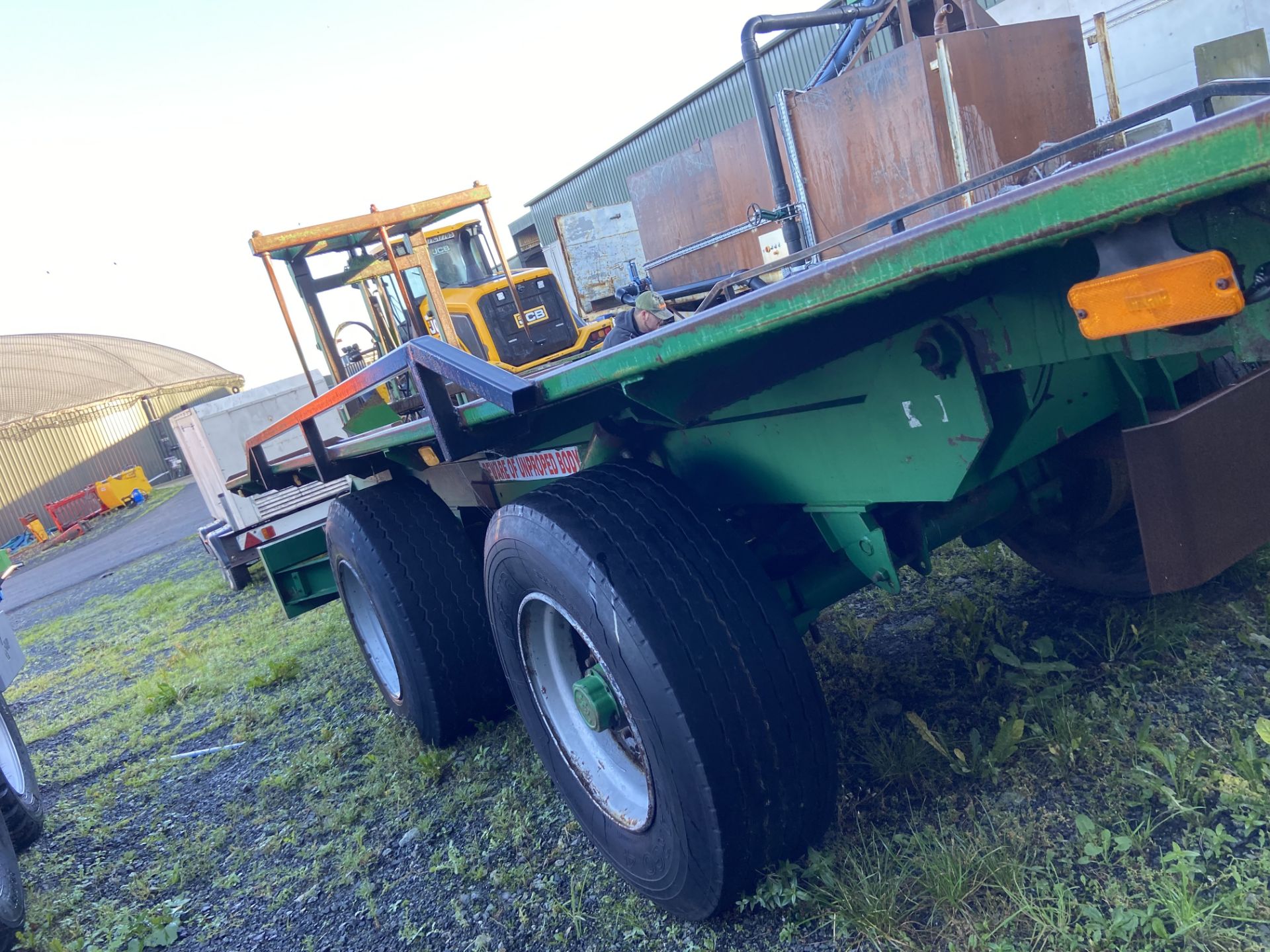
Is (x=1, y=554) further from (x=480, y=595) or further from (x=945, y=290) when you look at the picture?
(x=945, y=290)

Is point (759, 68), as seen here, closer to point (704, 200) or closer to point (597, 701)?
point (704, 200)

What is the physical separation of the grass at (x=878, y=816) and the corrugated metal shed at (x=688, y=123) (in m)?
8.62

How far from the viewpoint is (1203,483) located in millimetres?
1474

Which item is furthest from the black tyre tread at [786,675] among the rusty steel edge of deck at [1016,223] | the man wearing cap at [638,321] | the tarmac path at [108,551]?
the tarmac path at [108,551]

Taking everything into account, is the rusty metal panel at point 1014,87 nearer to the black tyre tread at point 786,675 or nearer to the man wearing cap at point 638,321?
the man wearing cap at point 638,321

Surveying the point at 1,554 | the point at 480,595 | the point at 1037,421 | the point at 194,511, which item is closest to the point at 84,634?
the point at 1,554

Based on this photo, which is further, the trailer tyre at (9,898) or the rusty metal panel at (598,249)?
the rusty metal panel at (598,249)

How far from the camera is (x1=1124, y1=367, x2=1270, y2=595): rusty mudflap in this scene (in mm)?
1437

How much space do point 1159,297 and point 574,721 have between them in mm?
1757

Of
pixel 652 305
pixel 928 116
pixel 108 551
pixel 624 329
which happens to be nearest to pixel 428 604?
pixel 624 329

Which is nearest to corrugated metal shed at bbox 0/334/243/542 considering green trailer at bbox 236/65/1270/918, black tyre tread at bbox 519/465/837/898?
green trailer at bbox 236/65/1270/918

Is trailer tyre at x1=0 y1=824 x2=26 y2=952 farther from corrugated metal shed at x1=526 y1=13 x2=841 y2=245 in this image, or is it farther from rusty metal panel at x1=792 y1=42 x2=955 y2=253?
corrugated metal shed at x1=526 y1=13 x2=841 y2=245

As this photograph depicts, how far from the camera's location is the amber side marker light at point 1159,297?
3.22 feet

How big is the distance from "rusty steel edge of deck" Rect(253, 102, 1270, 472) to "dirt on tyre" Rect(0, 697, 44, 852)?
3119 mm
